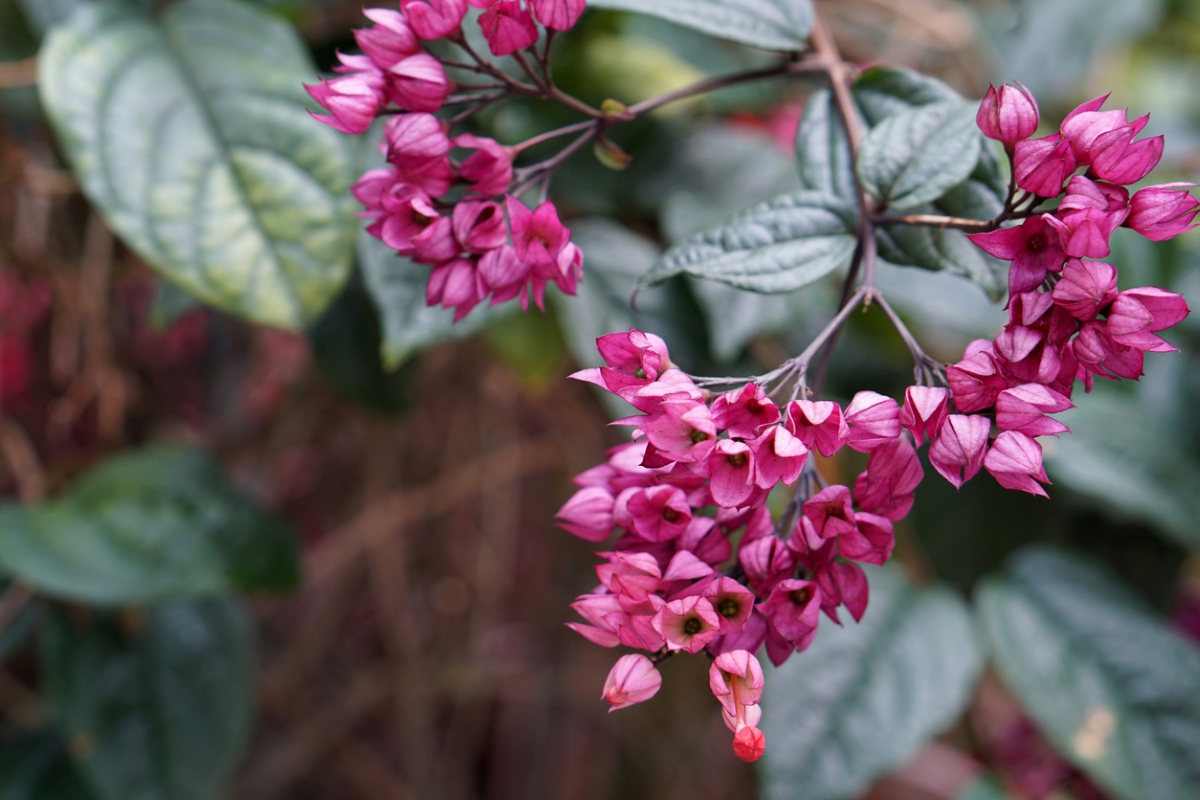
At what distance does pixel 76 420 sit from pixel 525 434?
0.77 meters

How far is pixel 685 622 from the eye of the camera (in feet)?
1.13

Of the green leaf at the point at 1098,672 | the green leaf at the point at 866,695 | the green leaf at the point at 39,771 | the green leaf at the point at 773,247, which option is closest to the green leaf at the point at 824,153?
the green leaf at the point at 773,247

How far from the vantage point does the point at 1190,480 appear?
0.87m

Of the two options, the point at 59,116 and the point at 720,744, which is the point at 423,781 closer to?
the point at 720,744

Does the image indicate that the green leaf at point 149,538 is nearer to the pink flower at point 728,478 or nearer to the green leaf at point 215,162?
the green leaf at point 215,162

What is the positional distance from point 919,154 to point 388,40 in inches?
11.7

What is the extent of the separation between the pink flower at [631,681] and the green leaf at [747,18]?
1.21ft

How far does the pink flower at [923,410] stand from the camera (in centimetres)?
35

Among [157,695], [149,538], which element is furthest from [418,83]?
[157,695]

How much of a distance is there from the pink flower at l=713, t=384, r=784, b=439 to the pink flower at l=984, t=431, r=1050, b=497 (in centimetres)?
10

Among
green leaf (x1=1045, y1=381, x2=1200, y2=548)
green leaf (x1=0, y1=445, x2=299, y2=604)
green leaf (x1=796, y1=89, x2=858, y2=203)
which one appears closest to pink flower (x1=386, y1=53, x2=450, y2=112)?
green leaf (x1=796, y1=89, x2=858, y2=203)

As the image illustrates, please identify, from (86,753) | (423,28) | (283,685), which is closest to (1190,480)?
(423,28)

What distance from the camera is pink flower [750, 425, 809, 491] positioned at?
0.33 meters

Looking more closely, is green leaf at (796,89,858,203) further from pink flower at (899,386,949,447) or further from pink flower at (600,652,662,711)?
pink flower at (600,652,662,711)
